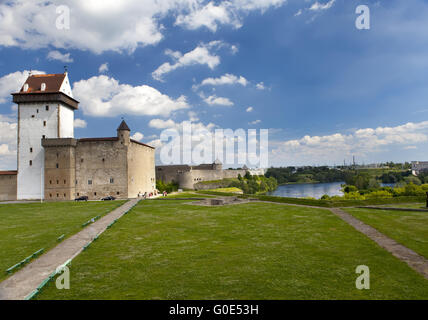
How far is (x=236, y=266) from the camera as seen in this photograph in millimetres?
8375

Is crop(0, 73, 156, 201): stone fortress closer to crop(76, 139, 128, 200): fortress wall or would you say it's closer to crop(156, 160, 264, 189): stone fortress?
crop(76, 139, 128, 200): fortress wall

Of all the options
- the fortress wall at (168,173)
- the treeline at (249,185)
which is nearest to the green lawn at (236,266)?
the fortress wall at (168,173)

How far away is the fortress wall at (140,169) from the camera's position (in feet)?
122

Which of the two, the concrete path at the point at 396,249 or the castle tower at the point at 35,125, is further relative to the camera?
the castle tower at the point at 35,125

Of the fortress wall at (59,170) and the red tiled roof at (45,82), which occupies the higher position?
the red tiled roof at (45,82)

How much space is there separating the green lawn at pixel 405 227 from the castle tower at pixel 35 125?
1507 inches

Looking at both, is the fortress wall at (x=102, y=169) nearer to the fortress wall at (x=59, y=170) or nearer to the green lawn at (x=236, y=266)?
the fortress wall at (x=59, y=170)

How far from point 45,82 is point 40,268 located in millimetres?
37983

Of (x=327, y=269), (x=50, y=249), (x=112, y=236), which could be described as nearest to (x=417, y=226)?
(x=327, y=269)

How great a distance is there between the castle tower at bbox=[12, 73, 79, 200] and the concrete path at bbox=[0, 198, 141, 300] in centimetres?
2888
